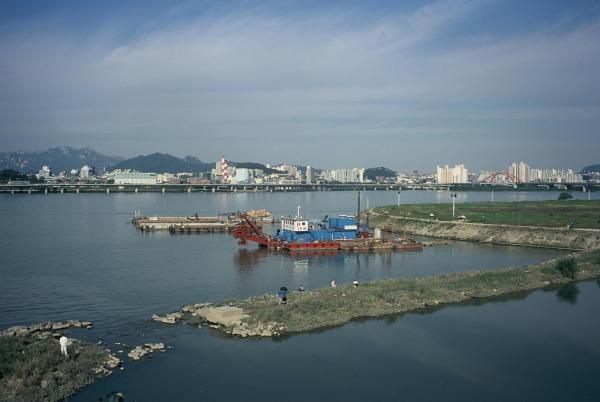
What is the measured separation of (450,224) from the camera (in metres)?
38.8

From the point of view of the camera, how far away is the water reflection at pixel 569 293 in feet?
62.1

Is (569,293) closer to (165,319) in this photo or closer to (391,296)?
(391,296)

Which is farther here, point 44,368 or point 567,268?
point 567,268

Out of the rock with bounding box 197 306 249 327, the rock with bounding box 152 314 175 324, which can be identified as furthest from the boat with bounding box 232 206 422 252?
the rock with bounding box 152 314 175 324

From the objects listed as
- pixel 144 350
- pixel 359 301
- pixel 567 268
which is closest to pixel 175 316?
pixel 144 350

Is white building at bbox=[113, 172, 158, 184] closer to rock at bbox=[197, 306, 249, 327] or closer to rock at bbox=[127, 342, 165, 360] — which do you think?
rock at bbox=[197, 306, 249, 327]

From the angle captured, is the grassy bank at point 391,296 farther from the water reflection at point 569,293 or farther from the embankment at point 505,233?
the embankment at point 505,233

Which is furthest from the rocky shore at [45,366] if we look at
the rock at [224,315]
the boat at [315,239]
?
the boat at [315,239]

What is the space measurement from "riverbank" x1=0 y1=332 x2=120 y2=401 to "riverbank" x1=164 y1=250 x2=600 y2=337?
130 inches

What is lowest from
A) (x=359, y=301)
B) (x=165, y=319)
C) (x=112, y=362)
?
(x=112, y=362)

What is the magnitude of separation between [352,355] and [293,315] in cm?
Answer: 241

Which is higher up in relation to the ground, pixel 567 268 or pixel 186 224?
pixel 186 224

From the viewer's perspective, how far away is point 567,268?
21.8 metres

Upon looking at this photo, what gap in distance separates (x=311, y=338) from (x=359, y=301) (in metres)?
2.97
